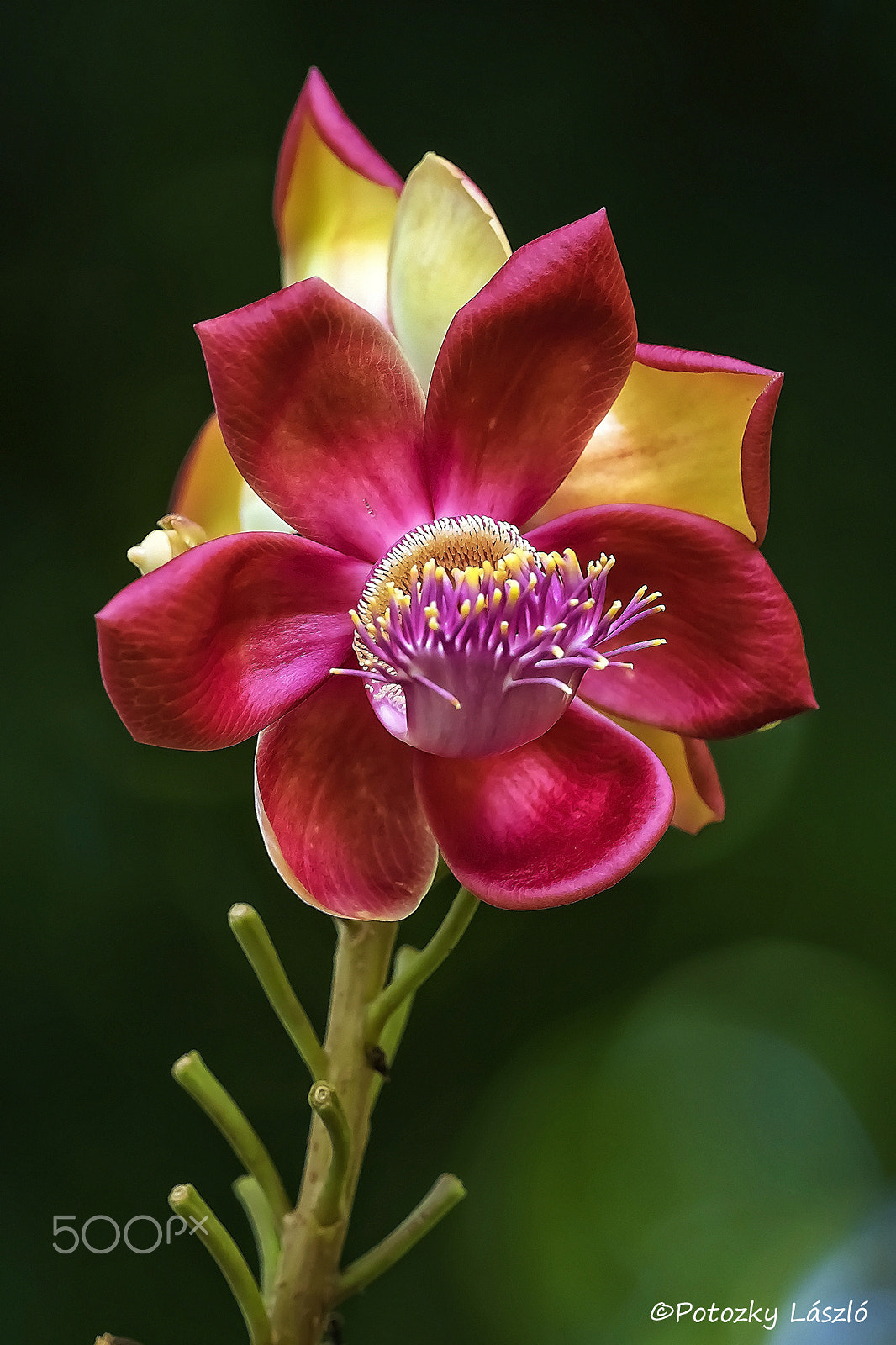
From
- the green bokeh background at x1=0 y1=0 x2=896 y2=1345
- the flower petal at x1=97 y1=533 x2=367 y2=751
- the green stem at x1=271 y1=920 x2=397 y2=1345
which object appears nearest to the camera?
the flower petal at x1=97 y1=533 x2=367 y2=751

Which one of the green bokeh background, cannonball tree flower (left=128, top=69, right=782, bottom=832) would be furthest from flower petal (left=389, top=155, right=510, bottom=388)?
the green bokeh background

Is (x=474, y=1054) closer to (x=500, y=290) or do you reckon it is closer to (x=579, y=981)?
(x=579, y=981)

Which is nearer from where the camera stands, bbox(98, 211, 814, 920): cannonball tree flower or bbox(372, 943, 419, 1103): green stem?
bbox(98, 211, 814, 920): cannonball tree flower

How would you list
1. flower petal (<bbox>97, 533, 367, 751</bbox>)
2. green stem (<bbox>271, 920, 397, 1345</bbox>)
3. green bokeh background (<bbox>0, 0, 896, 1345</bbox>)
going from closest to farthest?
flower petal (<bbox>97, 533, 367, 751</bbox>) → green stem (<bbox>271, 920, 397, 1345</bbox>) → green bokeh background (<bbox>0, 0, 896, 1345</bbox>)

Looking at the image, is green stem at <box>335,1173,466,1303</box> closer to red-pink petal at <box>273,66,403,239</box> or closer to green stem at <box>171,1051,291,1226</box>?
green stem at <box>171,1051,291,1226</box>

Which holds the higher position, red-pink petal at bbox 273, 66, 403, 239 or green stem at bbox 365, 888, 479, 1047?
red-pink petal at bbox 273, 66, 403, 239

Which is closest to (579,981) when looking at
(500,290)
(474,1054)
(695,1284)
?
(474,1054)

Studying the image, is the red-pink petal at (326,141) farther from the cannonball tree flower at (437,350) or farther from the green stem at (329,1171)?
the green stem at (329,1171)
